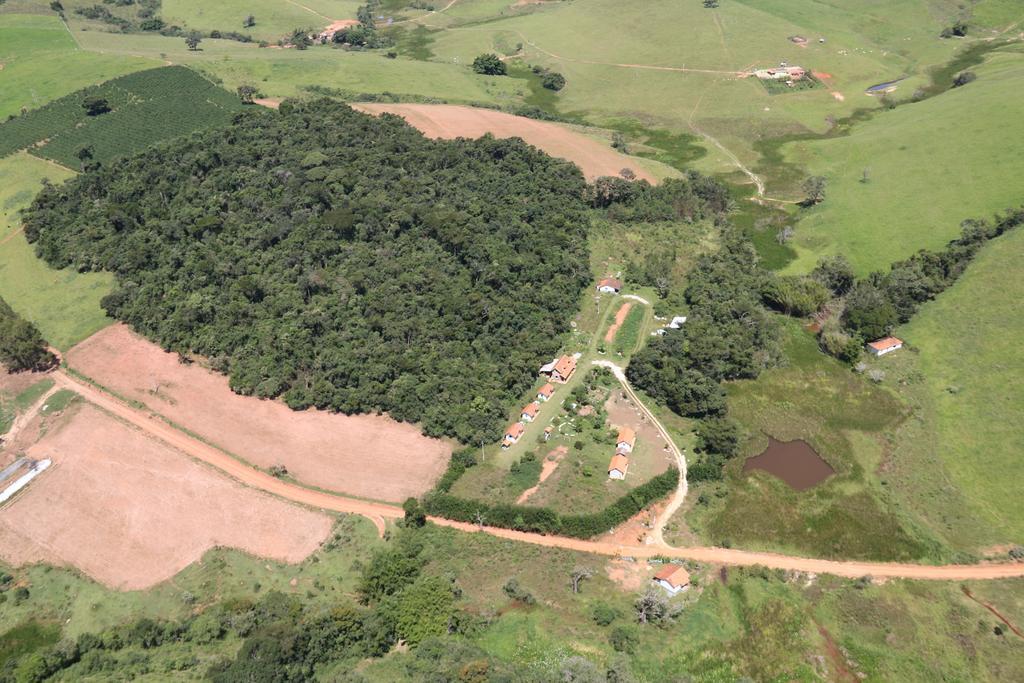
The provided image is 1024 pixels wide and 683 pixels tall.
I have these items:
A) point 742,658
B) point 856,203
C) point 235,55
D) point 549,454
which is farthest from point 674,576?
point 235,55

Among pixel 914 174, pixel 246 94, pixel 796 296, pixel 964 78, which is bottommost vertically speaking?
pixel 246 94

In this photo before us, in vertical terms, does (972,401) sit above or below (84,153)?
above

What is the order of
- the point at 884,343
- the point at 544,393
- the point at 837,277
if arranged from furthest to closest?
the point at 837,277
the point at 884,343
the point at 544,393

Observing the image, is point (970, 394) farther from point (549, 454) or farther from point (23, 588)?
point (23, 588)

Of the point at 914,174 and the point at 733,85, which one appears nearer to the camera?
the point at 914,174

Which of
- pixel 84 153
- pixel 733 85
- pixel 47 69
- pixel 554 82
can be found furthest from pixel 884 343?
pixel 47 69

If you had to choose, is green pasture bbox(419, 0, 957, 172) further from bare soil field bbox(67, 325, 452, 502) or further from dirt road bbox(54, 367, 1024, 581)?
dirt road bbox(54, 367, 1024, 581)

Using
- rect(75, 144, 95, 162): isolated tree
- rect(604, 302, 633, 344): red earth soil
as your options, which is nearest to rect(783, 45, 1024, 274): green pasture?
rect(604, 302, 633, 344): red earth soil

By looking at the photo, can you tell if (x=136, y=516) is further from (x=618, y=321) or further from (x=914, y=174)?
(x=914, y=174)
